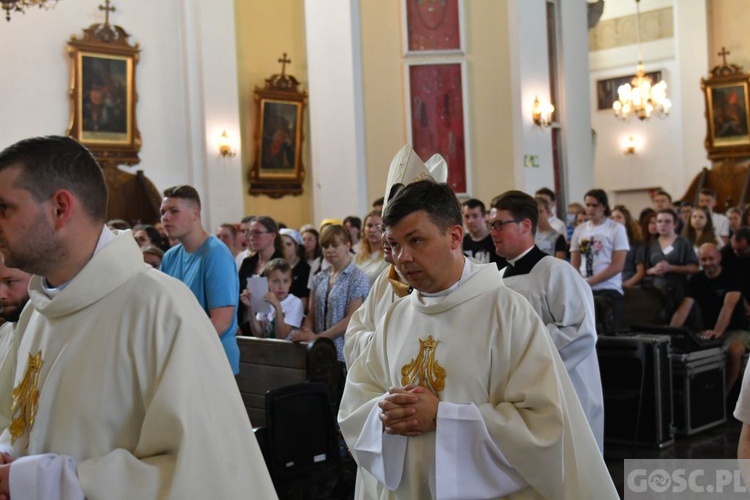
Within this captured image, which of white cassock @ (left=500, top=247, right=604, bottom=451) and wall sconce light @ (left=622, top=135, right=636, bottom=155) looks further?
wall sconce light @ (left=622, top=135, right=636, bottom=155)

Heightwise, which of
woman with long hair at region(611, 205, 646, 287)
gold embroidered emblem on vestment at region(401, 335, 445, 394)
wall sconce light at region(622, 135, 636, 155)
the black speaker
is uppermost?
wall sconce light at region(622, 135, 636, 155)

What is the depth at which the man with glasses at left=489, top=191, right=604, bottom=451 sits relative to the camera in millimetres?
4383

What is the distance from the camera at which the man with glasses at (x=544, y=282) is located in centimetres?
438

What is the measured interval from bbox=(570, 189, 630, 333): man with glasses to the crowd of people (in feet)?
11.8

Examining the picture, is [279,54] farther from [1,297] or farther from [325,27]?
[1,297]

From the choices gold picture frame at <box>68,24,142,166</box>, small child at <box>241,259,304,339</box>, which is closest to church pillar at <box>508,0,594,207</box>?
gold picture frame at <box>68,24,142,166</box>

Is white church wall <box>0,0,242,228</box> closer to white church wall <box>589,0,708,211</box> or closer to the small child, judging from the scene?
the small child

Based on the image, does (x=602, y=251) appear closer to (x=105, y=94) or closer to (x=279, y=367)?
(x=279, y=367)

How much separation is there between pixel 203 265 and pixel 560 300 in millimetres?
1922

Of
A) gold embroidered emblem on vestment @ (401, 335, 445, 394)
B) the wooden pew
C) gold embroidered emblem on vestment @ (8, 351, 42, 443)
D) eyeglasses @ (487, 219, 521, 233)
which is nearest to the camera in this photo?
gold embroidered emblem on vestment @ (8, 351, 42, 443)

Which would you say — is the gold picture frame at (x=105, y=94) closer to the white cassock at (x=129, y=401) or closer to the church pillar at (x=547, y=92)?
the church pillar at (x=547, y=92)

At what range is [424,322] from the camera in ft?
10.0

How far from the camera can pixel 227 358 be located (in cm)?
258

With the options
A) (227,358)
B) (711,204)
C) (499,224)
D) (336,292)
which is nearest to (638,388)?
(336,292)
